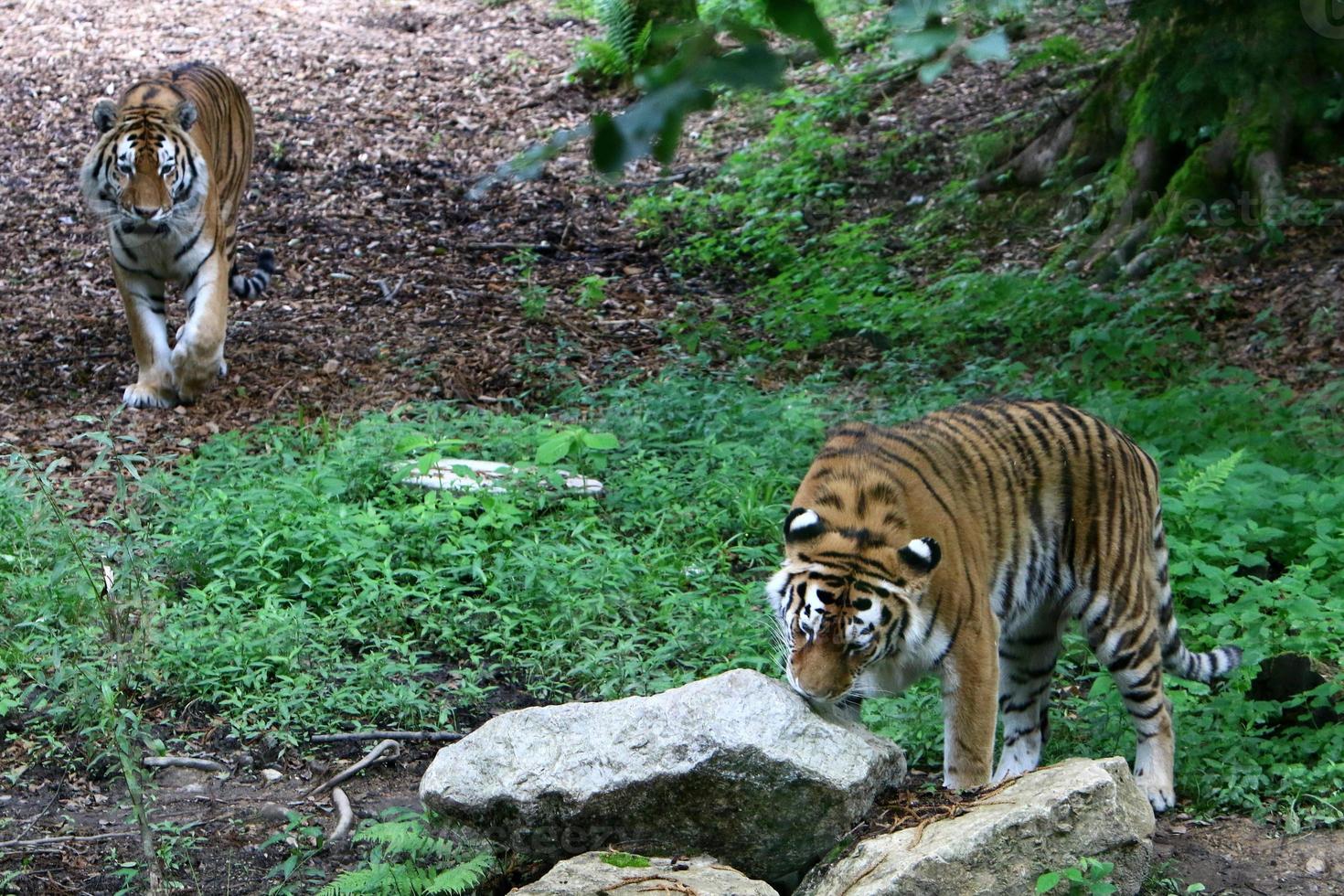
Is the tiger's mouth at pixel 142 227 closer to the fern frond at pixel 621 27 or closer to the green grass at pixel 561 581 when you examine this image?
the green grass at pixel 561 581

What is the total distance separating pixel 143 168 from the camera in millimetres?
7918

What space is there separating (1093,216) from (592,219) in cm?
425

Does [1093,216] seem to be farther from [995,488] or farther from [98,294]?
[98,294]

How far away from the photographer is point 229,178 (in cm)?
948

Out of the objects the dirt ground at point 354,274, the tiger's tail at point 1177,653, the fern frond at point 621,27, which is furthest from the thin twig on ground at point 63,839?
the fern frond at point 621,27

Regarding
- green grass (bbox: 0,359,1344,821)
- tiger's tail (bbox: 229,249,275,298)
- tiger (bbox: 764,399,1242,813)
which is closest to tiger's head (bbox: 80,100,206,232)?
tiger's tail (bbox: 229,249,275,298)

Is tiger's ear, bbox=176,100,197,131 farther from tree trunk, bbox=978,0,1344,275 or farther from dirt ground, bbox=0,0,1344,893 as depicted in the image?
tree trunk, bbox=978,0,1344,275

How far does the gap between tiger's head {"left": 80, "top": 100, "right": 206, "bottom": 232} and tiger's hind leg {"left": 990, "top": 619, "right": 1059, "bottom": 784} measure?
18.7 ft

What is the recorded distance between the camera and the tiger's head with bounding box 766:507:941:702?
360 cm

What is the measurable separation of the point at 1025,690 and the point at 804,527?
123 cm

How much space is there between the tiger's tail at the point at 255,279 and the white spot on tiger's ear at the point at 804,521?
670 centimetres

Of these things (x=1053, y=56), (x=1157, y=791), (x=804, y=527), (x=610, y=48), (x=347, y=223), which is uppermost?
(x=610, y=48)

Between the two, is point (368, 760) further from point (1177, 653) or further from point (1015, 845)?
point (1177, 653)

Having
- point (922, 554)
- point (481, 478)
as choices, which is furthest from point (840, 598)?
point (481, 478)
